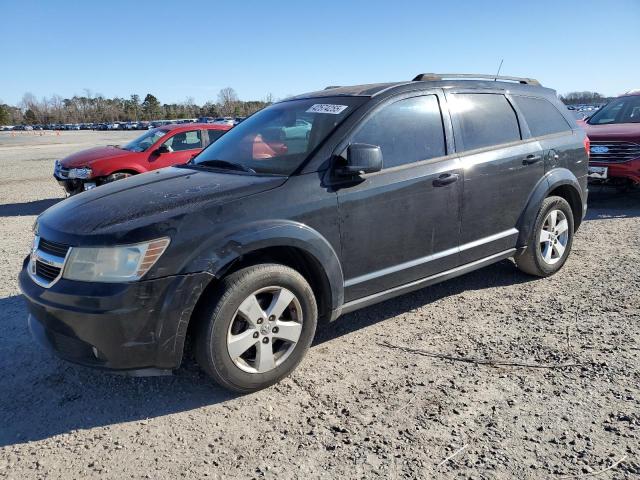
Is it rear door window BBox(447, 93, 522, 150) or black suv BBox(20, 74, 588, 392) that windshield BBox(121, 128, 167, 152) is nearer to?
black suv BBox(20, 74, 588, 392)

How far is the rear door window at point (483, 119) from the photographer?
13.6 feet

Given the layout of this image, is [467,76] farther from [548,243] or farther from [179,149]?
[179,149]

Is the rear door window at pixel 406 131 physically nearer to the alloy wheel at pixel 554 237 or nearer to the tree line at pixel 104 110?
the alloy wheel at pixel 554 237

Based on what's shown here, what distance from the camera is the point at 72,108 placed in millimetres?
128375

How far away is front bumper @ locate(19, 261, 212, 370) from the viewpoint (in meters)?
2.70

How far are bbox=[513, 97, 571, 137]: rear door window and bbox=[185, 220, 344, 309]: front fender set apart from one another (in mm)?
2615

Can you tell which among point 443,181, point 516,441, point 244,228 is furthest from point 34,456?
point 443,181

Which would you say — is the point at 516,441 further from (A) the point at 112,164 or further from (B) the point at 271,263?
(A) the point at 112,164

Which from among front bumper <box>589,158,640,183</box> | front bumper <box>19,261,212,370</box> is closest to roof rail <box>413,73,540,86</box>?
front bumper <box>19,261,212,370</box>

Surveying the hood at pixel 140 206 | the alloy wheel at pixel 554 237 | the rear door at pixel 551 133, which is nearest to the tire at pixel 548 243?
the alloy wheel at pixel 554 237

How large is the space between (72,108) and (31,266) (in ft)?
468

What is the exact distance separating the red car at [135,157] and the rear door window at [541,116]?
6.60 m

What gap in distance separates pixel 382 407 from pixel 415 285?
3.76ft

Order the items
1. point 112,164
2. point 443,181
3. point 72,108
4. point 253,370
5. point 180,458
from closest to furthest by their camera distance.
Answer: point 180,458, point 253,370, point 443,181, point 112,164, point 72,108
